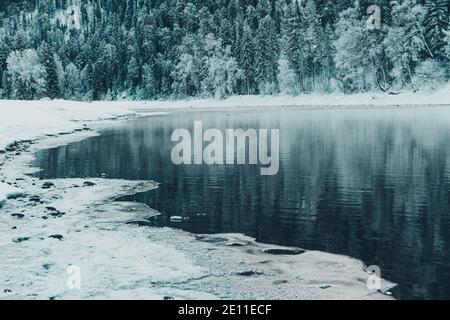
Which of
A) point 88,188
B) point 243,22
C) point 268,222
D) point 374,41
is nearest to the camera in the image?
point 268,222

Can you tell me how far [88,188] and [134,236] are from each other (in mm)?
7643

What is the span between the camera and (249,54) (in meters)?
116

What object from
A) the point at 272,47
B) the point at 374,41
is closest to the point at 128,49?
the point at 272,47

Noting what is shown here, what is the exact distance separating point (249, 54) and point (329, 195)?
10052 cm

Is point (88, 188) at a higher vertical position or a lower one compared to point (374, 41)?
lower

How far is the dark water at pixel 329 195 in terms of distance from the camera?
40.9 ft

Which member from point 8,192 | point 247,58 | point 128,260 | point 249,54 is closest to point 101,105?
point 247,58

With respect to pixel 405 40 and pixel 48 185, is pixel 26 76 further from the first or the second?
pixel 48 185

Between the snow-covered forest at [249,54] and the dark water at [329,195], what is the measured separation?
6180 centimetres

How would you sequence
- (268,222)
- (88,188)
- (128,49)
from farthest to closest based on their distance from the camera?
(128,49)
(88,188)
(268,222)

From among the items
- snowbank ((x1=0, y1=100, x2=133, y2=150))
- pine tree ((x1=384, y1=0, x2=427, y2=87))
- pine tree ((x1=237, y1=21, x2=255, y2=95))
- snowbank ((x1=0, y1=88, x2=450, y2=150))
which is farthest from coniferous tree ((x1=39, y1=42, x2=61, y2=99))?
pine tree ((x1=384, y1=0, x2=427, y2=87))

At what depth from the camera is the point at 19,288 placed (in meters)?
10.3
